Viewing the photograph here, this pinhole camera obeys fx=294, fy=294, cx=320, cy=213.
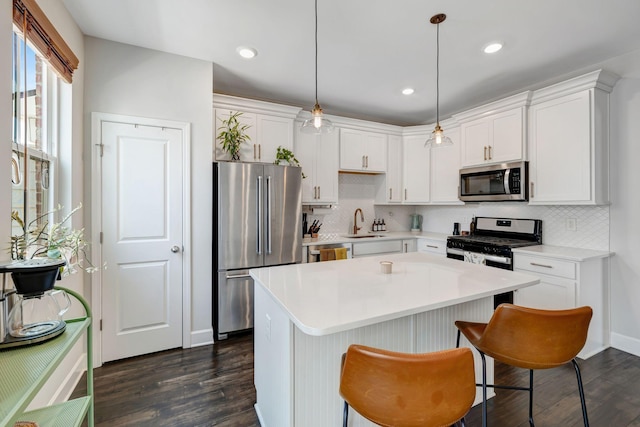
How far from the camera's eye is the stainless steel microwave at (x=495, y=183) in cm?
315

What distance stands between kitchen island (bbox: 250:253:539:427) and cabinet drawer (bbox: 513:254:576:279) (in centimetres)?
117

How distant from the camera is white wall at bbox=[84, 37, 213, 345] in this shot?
2469mm

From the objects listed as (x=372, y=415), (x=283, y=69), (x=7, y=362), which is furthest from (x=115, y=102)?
(x=372, y=415)

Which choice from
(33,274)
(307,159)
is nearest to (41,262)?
(33,274)

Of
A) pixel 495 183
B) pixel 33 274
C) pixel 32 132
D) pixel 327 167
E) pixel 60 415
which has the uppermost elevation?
pixel 327 167

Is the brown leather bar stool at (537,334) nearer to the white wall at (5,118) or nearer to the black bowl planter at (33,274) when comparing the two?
the black bowl planter at (33,274)

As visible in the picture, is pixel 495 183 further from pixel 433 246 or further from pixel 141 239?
pixel 141 239

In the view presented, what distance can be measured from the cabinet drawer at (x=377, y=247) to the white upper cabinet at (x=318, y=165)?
710mm

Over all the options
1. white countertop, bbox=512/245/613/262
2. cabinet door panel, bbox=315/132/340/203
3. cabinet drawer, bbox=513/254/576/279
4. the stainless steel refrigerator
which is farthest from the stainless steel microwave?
the stainless steel refrigerator

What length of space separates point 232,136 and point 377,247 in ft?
7.58

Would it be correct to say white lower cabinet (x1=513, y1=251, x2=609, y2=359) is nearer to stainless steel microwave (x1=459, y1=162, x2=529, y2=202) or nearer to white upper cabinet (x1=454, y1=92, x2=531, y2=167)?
stainless steel microwave (x1=459, y1=162, x2=529, y2=202)

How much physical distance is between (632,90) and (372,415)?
11.8 ft

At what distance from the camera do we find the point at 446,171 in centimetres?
410

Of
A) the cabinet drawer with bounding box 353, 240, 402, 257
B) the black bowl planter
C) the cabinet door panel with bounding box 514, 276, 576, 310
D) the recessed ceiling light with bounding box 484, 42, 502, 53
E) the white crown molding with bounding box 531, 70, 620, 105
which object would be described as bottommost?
the cabinet door panel with bounding box 514, 276, 576, 310
